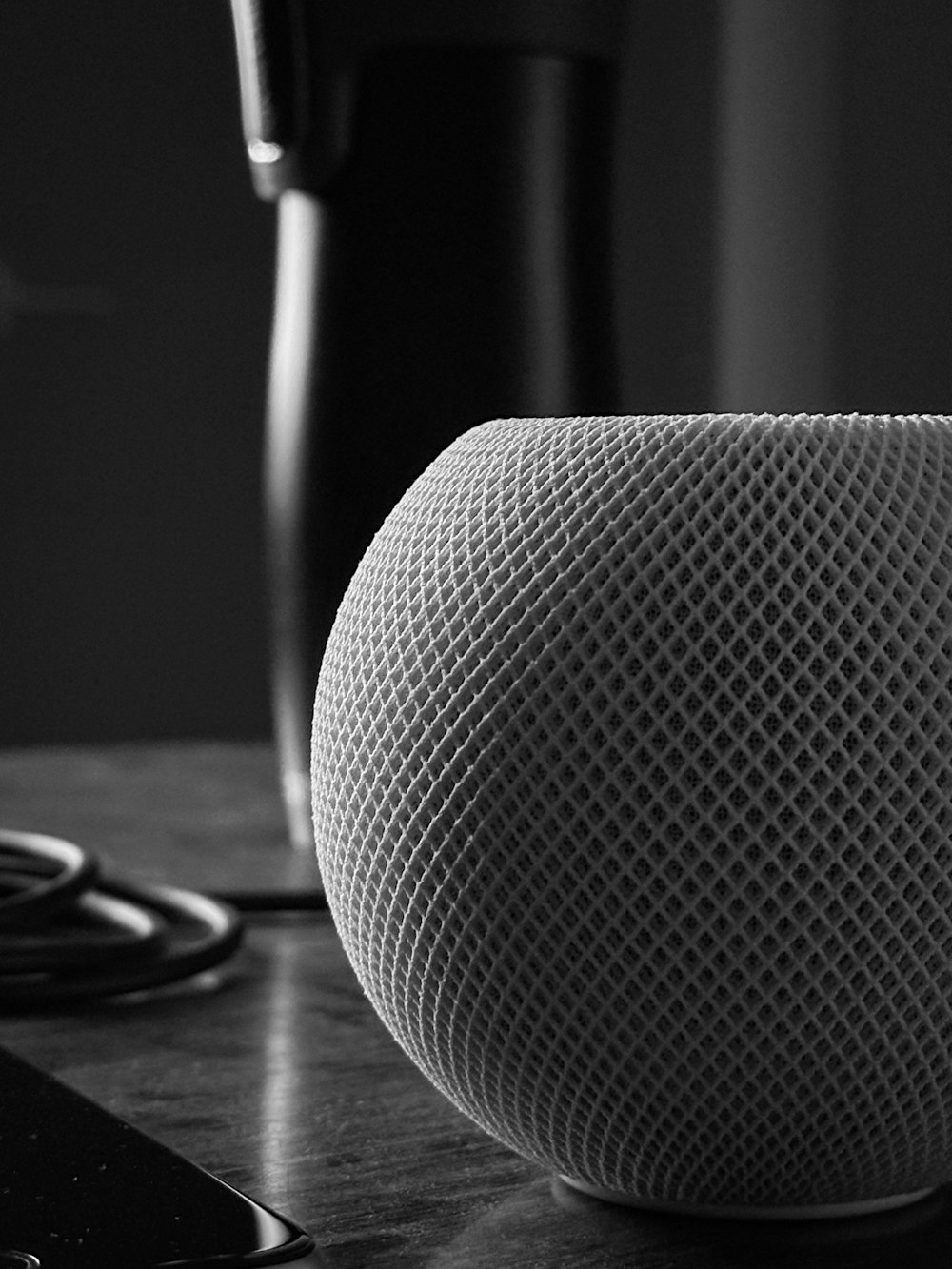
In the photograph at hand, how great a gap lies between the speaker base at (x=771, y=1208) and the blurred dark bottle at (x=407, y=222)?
313 millimetres

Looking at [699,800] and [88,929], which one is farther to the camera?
[88,929]

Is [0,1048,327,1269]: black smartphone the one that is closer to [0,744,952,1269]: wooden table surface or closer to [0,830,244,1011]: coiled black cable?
[0,744,952,1269]: wooden table surface

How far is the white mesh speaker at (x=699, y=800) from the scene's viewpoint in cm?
Answer: 25

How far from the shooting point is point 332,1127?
35 centimetres

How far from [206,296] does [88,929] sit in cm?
117

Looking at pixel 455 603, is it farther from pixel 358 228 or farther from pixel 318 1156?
pixel 358 228

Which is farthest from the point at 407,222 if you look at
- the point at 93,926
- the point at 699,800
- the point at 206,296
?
the point at 206,296

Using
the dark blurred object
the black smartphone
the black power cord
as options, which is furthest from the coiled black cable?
the dark blurred object

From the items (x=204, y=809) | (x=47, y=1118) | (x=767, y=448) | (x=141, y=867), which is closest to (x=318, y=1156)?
(x=47, y=1118)

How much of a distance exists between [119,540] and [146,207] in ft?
1.01

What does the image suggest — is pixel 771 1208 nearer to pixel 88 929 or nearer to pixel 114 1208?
pixel 114 1208

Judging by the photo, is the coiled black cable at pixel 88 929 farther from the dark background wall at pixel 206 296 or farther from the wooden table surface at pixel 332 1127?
the dark background wall at pixel 206 296

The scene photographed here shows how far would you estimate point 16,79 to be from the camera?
1.57 m

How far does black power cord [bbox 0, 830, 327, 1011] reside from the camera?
0.45m
